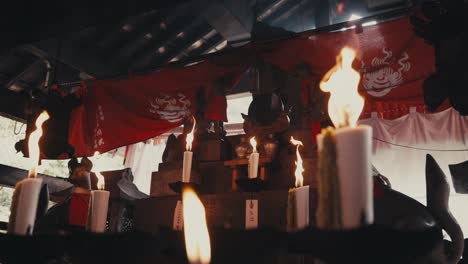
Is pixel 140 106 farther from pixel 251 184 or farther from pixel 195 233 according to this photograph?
pixel 195 233

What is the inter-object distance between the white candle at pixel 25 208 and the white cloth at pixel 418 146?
5766 mm

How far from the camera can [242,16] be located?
19.7 ft

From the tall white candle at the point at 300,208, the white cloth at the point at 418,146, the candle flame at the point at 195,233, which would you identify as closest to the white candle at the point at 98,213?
the candle flame at the point at 195,233

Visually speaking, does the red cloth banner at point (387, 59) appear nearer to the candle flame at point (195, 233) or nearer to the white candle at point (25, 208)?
the candle flame at point (195, 233)

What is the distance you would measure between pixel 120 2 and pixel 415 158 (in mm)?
5280

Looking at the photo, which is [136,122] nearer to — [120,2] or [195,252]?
[120,2]

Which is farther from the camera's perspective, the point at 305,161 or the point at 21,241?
the point at 305,161

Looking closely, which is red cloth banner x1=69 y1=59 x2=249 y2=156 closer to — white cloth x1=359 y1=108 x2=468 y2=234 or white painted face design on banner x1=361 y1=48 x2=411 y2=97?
white painted face design on banner x1=361 y1=48 x2=411 y2=97

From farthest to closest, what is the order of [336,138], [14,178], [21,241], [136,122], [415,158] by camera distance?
[14,178]
[415,158]
[136,122]
[21,241]
[336,138]

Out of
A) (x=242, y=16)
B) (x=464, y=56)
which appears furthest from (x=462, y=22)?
(x=242, y=16)

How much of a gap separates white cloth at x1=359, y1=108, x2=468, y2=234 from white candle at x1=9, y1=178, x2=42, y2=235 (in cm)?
577

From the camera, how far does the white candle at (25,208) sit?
4.98 feet

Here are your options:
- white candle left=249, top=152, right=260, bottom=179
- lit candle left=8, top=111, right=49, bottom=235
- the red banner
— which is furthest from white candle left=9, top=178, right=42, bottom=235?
the red banner

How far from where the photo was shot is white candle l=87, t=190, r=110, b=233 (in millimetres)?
1975
